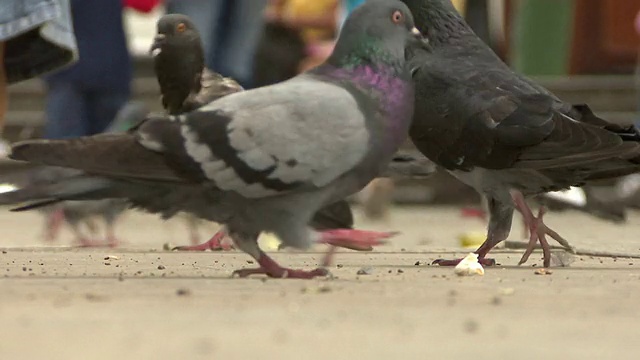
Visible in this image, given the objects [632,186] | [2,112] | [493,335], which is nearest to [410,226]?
[632,186]

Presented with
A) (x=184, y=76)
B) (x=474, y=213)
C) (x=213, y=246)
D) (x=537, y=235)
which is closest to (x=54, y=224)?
(x=213, y=246)

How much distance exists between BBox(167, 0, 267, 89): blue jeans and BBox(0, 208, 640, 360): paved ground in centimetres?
272

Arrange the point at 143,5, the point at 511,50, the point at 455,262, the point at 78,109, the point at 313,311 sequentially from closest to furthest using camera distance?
1. the point at 313,311
2. the point at 455,262
3. the point at 78,109
4. the point at 143,5
5. the point at 511,50

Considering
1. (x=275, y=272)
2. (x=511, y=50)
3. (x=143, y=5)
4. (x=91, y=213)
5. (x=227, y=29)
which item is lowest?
(x=511, y=50)

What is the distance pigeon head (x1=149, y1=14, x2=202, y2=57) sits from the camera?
679 centimetres

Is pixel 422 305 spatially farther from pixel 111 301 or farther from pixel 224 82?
pixel 224 82

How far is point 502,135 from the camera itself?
612cm

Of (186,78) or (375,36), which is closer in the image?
(375,36)

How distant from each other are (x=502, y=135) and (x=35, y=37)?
7.55 ft

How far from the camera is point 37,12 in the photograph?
6637 millimetres

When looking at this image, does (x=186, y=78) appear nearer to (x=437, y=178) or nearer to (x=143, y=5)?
(x=143, y=5)

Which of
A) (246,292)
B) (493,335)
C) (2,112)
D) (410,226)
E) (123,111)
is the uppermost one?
(493,335)

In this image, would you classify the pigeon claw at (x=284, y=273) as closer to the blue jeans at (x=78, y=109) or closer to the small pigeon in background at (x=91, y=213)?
the small pigeon in background at (x=91, y=213)

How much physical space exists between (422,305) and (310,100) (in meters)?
0.97
